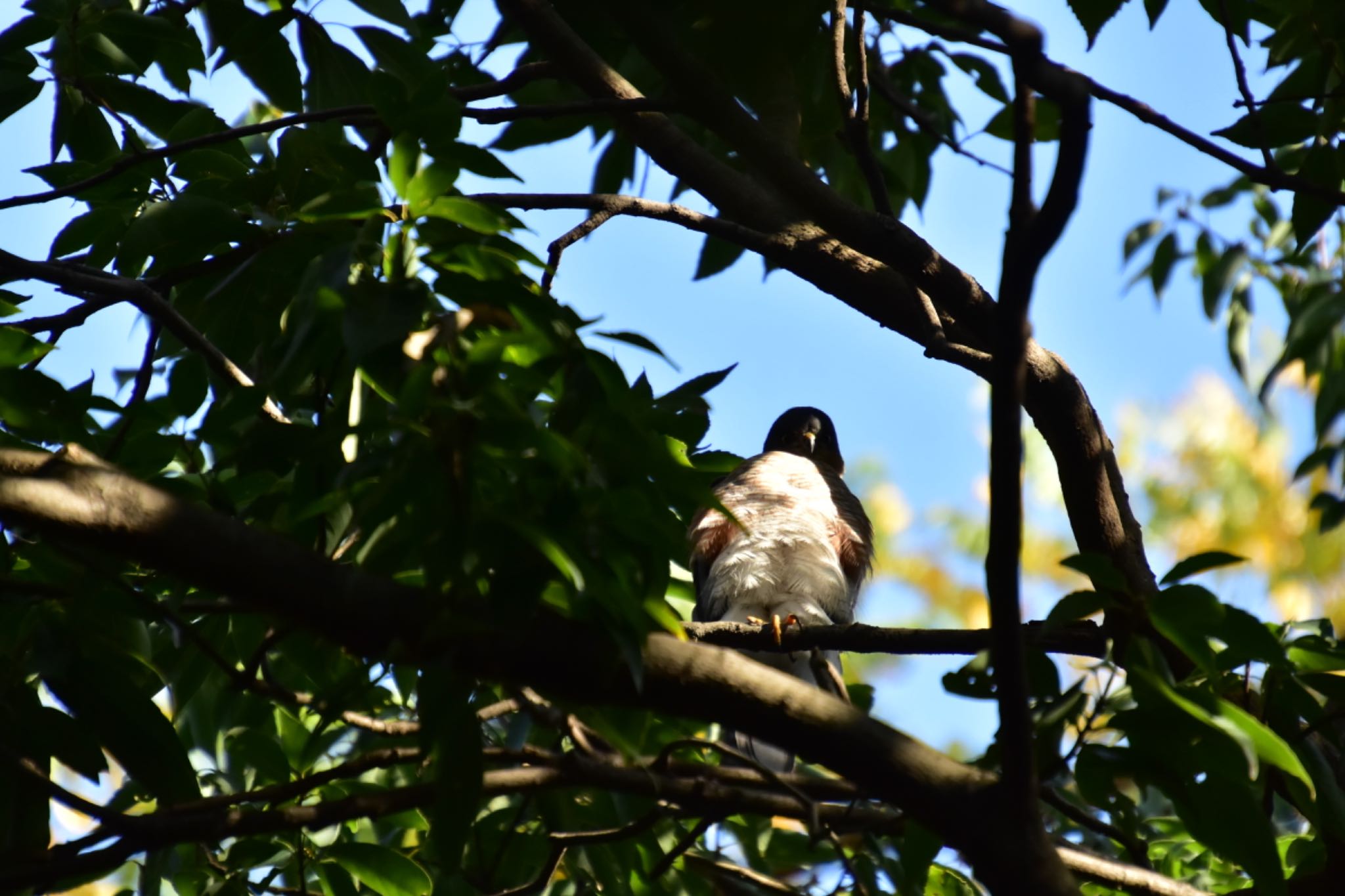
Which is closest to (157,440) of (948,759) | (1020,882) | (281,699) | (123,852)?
(281,699)

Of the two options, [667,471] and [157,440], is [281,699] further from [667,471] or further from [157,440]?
[667,471]

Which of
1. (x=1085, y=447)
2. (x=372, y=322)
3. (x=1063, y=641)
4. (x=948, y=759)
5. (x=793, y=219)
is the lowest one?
(x=948, y=759)

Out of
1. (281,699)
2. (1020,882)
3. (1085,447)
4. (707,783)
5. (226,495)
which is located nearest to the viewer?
(1020,882)

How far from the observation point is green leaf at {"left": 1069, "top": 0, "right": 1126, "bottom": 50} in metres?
1.78

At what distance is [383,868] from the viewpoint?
7.06 ft

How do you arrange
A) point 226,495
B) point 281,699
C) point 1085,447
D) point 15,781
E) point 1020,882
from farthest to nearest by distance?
point 1085,447 < point 226,495 < point 281,699 < point 15,781 < point 1020,882

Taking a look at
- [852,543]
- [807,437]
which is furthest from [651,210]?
[807,437]

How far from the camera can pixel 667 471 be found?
58.6 inches

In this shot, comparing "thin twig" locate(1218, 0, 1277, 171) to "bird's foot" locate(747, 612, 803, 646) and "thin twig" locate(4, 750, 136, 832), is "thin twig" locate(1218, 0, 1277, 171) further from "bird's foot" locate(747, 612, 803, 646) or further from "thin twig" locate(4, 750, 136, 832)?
"thin twig" locate(4, 750, 136, 832)

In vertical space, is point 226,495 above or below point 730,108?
below

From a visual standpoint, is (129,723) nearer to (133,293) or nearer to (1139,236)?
(133,293)

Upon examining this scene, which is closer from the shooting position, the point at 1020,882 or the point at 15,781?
the point at 1020,882

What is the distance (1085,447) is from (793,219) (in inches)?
30.1

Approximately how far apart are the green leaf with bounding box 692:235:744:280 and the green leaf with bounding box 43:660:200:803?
1979 mm
